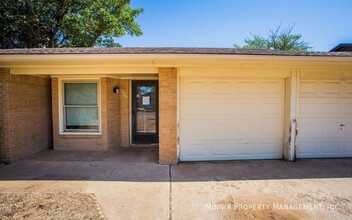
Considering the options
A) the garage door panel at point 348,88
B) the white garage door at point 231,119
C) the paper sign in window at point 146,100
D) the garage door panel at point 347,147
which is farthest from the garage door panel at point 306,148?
the paper sign in window at point 146,100

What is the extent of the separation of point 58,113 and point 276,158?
700cm

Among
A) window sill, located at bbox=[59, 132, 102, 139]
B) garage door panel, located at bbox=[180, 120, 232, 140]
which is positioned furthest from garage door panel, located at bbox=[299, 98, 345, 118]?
window sill, located at bbox=[59, 132, 102, 139]

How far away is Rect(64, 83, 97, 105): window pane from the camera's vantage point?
645cm

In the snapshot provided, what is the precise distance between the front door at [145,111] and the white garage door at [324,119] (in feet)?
15.2

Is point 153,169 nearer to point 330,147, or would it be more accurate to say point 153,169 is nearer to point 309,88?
point 309,88

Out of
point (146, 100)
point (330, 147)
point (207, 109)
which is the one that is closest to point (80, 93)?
point (146, 100)

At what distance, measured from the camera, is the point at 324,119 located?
5547mm

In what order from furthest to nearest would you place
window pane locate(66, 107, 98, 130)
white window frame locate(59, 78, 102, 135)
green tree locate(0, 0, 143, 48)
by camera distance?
green tree locate(0, 0, 143, 48), window pane locate(66, 107, 98, 130), white window frame locate(59, 78, 102, 135)

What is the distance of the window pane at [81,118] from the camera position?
21.3ft

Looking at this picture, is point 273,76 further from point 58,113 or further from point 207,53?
point 58,113

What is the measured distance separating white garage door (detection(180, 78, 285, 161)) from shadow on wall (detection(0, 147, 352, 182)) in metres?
0.34

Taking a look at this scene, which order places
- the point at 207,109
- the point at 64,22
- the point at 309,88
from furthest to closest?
the point at 64,22 < the point at 309,88 < the point at 207,109

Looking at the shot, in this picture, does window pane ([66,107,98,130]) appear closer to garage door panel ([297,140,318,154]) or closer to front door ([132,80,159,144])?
front door ([132,80,159,144])

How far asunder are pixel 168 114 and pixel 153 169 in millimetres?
1426
